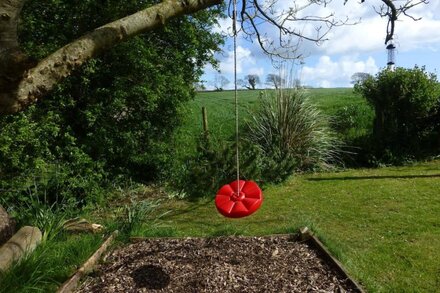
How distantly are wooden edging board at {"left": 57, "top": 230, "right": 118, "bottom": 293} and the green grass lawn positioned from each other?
714mm

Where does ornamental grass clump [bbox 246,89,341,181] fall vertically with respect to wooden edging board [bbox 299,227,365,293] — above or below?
above

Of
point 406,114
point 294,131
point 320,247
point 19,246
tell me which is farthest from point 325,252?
point 406,114

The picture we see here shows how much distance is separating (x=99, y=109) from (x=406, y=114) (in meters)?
7.10

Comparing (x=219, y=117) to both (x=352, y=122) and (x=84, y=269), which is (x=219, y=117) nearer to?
(x=352, y=122)

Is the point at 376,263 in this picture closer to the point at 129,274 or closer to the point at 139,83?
the point at 129,274

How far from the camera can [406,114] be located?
1063 cm

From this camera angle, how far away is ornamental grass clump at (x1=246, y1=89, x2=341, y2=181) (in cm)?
985

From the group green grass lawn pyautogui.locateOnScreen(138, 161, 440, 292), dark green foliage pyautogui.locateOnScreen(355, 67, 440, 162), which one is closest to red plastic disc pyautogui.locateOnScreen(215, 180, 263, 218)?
green grass lawn pyautogui.locateOnScreen(138, 161, 440, 292)

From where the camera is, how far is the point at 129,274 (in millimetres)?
3576

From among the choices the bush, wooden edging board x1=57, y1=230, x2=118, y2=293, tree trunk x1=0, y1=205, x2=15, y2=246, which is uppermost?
the bush

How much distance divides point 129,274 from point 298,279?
1.31 metres

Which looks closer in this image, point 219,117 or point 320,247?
point 320,247

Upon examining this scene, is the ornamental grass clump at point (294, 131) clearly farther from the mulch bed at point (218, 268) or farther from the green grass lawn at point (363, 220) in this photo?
the mulch bed at point (218, 268)

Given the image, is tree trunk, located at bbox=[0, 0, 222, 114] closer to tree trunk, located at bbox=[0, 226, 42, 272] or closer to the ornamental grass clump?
tree trunk, located at bbox=[0, 226, 42, 272]
